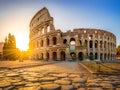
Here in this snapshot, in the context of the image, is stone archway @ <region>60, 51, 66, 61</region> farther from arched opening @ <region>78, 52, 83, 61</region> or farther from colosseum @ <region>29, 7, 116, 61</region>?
arched opening @ <region>78, 52, 83, 61</region>

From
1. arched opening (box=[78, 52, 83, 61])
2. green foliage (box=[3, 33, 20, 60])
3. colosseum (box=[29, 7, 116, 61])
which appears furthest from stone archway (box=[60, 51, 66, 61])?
green foliage (box=[3, 33, 20, 60])

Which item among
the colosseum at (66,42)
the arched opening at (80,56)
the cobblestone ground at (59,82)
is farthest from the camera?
the arched opening at (80,56)

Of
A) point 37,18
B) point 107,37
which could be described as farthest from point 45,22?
point 107,37

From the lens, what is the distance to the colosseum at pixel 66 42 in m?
36.4

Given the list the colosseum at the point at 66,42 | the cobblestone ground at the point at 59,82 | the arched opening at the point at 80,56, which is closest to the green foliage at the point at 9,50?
the colosseum at the point at 66,42

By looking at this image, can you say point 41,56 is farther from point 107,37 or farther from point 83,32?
point 107,37

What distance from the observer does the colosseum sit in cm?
3641

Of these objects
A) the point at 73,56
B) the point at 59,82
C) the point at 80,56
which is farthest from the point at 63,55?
the point at 59,82

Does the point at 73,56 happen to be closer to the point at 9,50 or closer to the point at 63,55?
the point at 63,55

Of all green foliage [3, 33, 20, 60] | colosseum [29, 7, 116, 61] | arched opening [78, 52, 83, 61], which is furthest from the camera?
green foliage [3, 33, 20, 60]

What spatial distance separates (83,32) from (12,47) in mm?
21939

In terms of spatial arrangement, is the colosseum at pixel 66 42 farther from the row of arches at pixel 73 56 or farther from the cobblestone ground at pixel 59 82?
the cobblestone ground at pixel 59 82

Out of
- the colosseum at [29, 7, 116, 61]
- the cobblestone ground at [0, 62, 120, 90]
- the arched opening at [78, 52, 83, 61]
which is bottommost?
the cobblestone ground at [0, 62, 120, 90]

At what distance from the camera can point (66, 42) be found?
3869 centimetres
